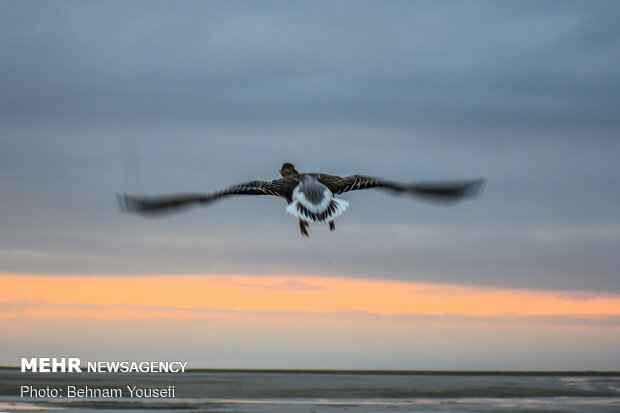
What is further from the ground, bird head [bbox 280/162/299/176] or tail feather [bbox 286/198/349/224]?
bird head [bbox 280/162/299/176]

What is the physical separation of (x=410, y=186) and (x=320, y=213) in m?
2.72

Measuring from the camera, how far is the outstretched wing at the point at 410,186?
24.4 m

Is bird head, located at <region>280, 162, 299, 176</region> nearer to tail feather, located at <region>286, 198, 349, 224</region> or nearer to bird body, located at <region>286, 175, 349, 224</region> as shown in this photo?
Answer: bird body, located at <region>286, 175, 349, 224</region>

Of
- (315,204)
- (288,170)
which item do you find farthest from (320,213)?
(288,170)

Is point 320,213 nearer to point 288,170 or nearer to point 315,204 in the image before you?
point 315,204

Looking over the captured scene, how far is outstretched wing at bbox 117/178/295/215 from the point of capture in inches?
902

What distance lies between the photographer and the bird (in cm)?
2370

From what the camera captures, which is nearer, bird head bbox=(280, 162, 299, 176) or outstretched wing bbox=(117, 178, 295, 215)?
outstretched wing bbox=(117, 178, 295, 215)

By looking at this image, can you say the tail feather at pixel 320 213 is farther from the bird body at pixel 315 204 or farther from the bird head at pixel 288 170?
the bird head at pixel 288 170

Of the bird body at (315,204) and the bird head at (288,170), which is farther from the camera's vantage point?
the bird head at (288,170)

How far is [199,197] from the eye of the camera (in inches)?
953

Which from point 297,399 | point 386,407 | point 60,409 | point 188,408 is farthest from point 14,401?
point 386,407

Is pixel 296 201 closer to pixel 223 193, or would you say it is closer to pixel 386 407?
pixel 223 193

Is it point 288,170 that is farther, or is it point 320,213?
point 288,170
